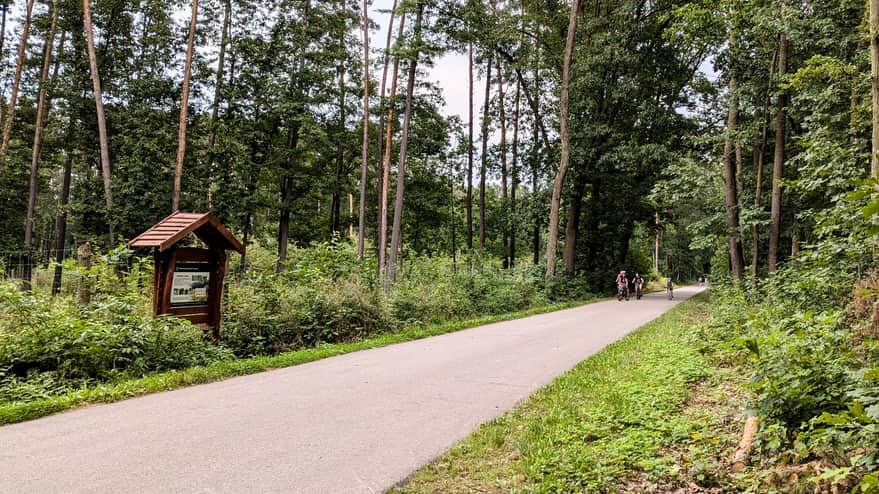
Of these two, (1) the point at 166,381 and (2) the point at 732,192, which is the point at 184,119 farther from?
(2) the point at 732,192

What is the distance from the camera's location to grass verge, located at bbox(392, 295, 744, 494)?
3299 millimetres

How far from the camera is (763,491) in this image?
289cm

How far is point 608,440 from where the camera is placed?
398 centimetres

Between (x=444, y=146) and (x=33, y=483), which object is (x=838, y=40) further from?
(x=444, y=146)

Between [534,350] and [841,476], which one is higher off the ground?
[841,476]

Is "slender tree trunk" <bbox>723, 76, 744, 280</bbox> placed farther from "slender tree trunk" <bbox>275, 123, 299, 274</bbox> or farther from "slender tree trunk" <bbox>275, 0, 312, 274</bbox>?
"slender tree trunk" <bbox>275, 123, 299, 274</bbox>

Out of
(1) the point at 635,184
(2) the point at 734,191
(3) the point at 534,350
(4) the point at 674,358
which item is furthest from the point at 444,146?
(4) the point at 674,358

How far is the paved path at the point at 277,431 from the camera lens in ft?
11.3

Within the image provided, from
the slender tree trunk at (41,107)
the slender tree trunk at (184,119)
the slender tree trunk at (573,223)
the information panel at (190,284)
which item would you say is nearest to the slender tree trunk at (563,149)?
the slender tree trunk at (573,223)

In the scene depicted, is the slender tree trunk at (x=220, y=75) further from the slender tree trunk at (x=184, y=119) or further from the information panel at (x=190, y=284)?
the information panel at (x=190, y=284)

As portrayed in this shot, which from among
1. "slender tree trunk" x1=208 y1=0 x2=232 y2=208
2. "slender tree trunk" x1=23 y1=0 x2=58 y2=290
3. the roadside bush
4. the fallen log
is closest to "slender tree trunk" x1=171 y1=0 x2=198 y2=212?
"slender tree trunk" x1=208 y1=0 x2=232 y2=208

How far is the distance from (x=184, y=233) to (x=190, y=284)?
0.93 meters

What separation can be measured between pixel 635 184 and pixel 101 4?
96.1ft

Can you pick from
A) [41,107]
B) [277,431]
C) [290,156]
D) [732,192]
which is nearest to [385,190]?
[290,156]
